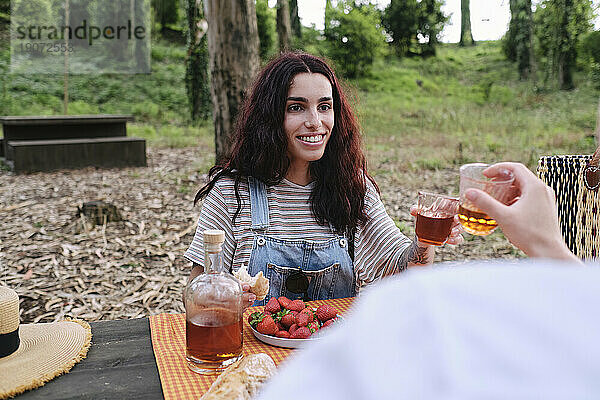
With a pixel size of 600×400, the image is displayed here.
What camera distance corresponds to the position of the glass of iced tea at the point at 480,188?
135cm

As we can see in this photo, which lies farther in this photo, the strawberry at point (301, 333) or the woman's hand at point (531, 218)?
the strawberry at point (301, 333)

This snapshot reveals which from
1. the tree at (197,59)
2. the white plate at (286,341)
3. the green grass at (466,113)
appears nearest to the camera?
the white plate at (286,341)

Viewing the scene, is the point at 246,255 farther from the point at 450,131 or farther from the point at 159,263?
the point at 450,131

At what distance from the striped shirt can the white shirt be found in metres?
1.95

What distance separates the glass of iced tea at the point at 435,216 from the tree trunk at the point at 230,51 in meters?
3.53

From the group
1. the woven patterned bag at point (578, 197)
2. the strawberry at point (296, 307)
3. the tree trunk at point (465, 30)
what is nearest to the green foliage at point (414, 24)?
the tree trunk at point (465, 30)

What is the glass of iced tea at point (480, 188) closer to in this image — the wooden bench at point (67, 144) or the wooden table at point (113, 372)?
the wooden table at point (113, 372)

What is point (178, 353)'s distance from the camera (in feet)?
5.49

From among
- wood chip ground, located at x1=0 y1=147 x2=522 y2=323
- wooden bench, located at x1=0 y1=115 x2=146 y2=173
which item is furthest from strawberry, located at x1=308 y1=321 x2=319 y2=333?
wooden bench, located at x1=0 y1=115 x2=146 y2=173

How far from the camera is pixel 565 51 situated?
1232 centimetres

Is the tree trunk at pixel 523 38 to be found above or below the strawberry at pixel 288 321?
above

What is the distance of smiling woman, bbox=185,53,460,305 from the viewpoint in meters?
2.36

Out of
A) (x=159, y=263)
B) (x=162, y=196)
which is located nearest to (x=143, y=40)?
(x=162, y=196)

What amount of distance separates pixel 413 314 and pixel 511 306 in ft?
0.20
